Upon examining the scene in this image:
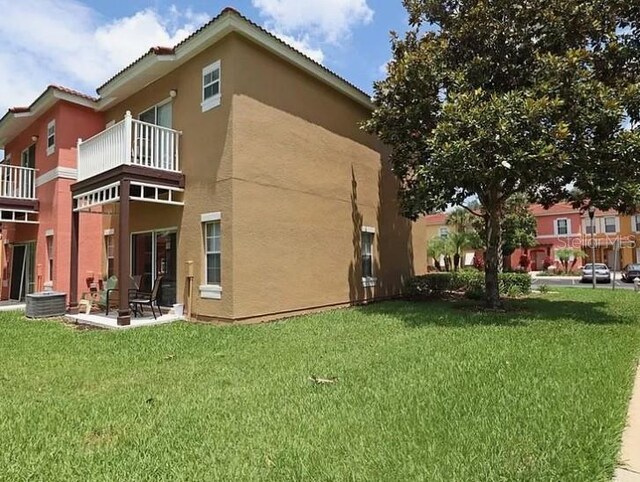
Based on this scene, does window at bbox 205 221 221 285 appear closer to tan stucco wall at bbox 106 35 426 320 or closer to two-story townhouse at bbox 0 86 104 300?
tan stucco wall at bbox 106 35 426 320

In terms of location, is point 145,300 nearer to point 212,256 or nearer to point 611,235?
point 212,256

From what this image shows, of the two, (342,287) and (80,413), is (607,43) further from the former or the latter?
(80,413)

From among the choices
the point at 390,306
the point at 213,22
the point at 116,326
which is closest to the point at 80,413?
the point at 116,326

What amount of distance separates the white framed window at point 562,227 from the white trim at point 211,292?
154ft

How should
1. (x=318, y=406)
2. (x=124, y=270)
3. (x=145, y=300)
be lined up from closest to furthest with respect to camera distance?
(x=318, y=406)
(x=124, y=270)
(x=145, y=300)

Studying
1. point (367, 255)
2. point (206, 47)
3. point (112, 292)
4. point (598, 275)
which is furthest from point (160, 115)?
point (598, 275)

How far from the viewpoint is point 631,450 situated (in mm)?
3848

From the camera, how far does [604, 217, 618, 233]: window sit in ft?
153

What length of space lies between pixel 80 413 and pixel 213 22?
925 cm

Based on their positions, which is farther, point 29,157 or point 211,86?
point 29,157

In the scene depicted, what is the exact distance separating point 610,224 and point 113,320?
165 feet

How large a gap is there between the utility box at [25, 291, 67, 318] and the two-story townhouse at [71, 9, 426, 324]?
109 centimetres

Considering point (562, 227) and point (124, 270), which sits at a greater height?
point (562, 227)

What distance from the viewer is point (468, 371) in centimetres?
615
